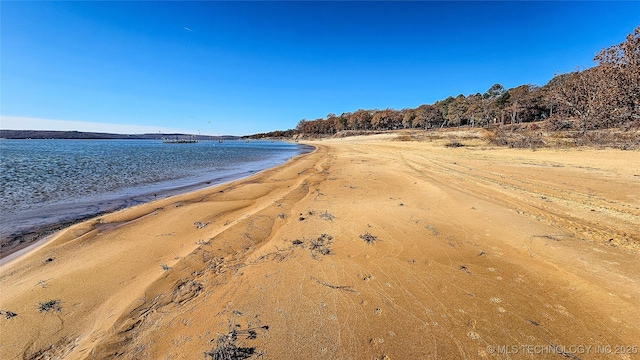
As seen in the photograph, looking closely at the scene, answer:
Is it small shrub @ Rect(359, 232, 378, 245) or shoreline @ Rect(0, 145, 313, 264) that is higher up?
small shrub @ Rect(359, 232, 378, 245)

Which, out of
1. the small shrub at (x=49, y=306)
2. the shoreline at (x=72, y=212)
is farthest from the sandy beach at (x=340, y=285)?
the shoreline at (x=72, y=212)

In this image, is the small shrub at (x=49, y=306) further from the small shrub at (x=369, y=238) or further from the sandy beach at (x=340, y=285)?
the small shrub at (x=369, y=238)

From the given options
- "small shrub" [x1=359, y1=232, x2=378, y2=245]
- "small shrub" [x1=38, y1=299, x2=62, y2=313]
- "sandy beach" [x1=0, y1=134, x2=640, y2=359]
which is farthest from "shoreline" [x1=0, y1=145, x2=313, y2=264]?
"small shrub" [x1=359, y1=232, x2=378, y2=245]

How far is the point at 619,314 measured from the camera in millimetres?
2777

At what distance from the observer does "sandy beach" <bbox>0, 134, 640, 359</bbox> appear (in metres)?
2.53

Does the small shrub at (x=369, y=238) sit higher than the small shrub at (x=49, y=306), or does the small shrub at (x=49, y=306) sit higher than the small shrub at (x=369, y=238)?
the small shrub at (x=369, y=238)

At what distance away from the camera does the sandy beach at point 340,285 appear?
253 cm

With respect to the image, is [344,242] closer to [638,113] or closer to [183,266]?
[183,266]

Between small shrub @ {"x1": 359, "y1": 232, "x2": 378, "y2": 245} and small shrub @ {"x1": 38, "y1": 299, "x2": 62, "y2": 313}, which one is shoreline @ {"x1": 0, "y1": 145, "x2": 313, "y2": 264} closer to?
small shrub @ {"x1": 38, "y1": 299, "x2": 62, "y2": 313}

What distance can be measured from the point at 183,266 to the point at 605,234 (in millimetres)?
8072

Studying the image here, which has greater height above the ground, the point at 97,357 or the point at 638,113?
the point at 638,113

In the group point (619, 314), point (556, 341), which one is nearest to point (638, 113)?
point (619, 314)

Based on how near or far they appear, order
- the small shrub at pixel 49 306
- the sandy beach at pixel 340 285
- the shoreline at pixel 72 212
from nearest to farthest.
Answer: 1. the sandy beach at pixel 340 285
2. the small shrub at pixel 49 306
3. the shoreline at pixel 72 212

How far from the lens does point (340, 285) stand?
3.49 meters
